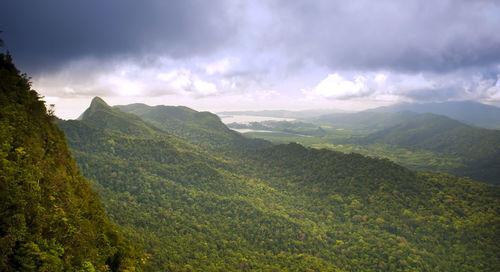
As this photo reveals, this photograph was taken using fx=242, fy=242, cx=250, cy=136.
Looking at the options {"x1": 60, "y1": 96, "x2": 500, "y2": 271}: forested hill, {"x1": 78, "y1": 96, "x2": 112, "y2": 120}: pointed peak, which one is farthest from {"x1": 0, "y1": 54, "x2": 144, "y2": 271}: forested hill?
{"x1": 78, "y1": 96, "x2": 112, "y2": 120}: pointed peak

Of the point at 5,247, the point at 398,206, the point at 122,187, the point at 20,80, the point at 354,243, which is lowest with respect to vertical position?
the point at 354,243

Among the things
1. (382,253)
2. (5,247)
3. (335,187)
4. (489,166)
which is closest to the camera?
(5,247)

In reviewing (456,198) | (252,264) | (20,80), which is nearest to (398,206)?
(456,198)

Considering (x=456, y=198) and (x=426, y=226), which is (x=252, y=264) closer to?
(x=426, y=226)

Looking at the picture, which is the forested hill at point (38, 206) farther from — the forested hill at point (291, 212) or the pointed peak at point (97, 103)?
the pointed peak at point (97, 103)

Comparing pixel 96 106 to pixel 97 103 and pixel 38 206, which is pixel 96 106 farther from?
pixel 38 206
